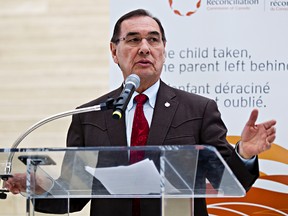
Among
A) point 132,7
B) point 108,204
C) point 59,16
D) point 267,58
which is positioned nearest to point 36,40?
point 59,16

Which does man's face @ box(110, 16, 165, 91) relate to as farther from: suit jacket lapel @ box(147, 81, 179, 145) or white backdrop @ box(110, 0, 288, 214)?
white backdrop @ box(110, 0, 288, 214)

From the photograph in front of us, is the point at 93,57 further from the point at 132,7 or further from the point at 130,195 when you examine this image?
the point at 130,195

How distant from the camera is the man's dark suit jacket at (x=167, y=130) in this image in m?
2.89

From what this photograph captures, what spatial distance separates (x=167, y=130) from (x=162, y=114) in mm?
103

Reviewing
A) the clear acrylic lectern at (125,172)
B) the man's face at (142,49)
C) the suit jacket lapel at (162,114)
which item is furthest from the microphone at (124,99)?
the man's face at (142,49)

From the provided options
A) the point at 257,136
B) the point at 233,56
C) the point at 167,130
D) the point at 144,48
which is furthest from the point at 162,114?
the point at 233,56

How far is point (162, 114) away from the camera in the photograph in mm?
3117

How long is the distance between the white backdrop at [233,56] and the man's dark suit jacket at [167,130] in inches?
35.6

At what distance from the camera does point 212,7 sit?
13.9 feet

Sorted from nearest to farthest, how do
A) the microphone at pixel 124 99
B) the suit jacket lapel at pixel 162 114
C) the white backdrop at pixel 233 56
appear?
the microphone at pixel 124 99, the suit jacket lapel at pixel 162 114, the white backdrop at pixel 233 56

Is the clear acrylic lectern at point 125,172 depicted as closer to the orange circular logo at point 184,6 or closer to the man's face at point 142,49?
the man's face at point 142,49

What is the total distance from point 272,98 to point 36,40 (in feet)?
5.09

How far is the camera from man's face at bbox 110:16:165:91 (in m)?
3.25

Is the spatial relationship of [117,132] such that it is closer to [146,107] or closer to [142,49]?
[146,107]
